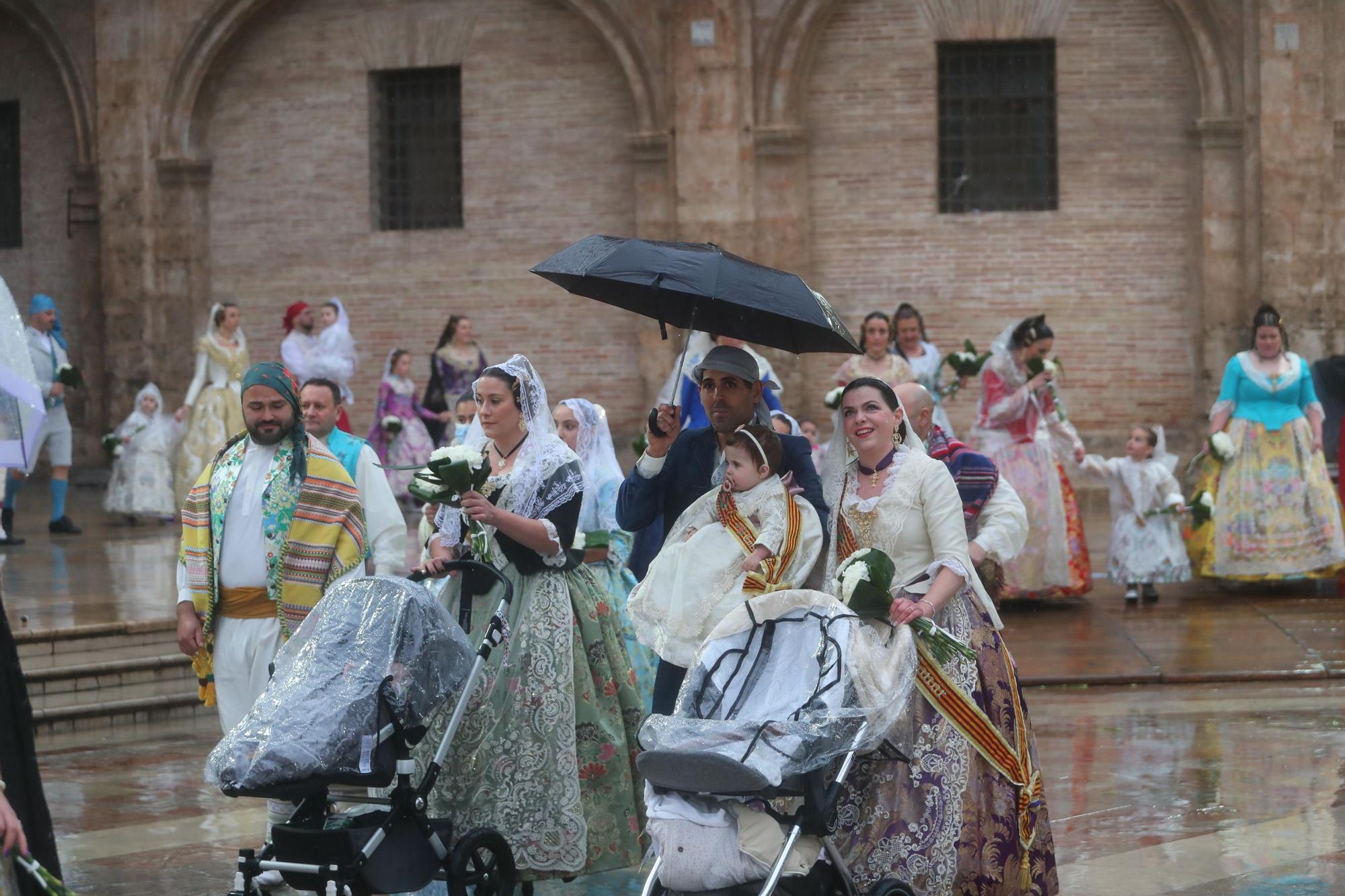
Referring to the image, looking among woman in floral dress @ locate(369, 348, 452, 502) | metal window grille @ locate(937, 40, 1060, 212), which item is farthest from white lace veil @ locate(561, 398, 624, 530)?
metal window grille @ locate(937, 40, 1060, 212)


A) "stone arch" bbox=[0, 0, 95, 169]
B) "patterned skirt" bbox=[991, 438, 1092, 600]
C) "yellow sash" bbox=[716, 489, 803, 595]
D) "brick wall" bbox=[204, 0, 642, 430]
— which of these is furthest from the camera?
"stone arch" bbox=[0, 0, 95, 169]

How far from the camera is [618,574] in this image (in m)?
6.91

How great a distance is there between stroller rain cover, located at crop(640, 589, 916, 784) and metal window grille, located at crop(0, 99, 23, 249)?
59.5ft

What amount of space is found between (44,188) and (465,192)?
5279 millimetres

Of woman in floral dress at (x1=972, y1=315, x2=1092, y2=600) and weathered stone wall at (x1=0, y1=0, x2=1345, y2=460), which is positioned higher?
weathered stone wall at (x1=0, y1=0, x2=1345, y2=460)

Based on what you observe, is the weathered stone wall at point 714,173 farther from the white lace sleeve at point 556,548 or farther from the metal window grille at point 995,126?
the white lace sleeve at point 556,548

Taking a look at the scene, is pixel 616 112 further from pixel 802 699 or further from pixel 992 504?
pixel 802 699

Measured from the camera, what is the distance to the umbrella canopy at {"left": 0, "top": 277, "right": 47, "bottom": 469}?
372cm

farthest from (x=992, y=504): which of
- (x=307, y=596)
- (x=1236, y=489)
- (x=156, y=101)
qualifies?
(x=156, y=101)

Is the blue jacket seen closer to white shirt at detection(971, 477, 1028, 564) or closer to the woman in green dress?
the woman in green dress

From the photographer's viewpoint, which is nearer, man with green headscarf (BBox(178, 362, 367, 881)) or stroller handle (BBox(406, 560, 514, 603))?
stroller handle (BBox(406, 560, 514, 603))

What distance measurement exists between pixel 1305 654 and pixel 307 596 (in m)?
5.99

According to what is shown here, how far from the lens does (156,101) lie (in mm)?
19703

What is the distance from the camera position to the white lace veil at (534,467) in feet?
19.7
